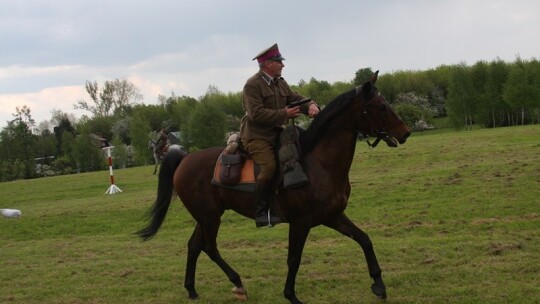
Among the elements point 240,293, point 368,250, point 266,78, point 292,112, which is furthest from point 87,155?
point 368,250

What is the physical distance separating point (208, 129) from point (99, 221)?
132 feet

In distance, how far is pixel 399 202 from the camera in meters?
14.5

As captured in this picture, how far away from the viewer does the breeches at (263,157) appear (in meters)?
6.84

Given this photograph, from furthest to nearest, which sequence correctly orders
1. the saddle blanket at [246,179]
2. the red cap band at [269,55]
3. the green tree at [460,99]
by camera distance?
the green tree at [460,99] → the saddle blanket at [246,179] → the red cap band at [269,55]

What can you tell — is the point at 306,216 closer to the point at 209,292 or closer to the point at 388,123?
the point at 388,123

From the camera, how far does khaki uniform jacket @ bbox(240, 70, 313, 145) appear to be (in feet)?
22.0

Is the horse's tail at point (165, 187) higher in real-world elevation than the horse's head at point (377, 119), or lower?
lower

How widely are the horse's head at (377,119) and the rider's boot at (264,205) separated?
142 cm

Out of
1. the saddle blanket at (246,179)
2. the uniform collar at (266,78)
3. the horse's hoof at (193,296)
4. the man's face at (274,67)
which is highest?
the man's face at (274,67)

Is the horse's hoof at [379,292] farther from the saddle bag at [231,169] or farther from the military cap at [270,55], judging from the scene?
the military cap at [270,55]

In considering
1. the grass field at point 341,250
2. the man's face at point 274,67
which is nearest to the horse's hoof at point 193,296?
the grass field at point 341,250

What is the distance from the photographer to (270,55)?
6.98m

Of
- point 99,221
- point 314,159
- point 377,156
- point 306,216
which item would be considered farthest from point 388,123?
point 377,156

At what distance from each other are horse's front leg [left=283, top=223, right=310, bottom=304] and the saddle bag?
102cm
